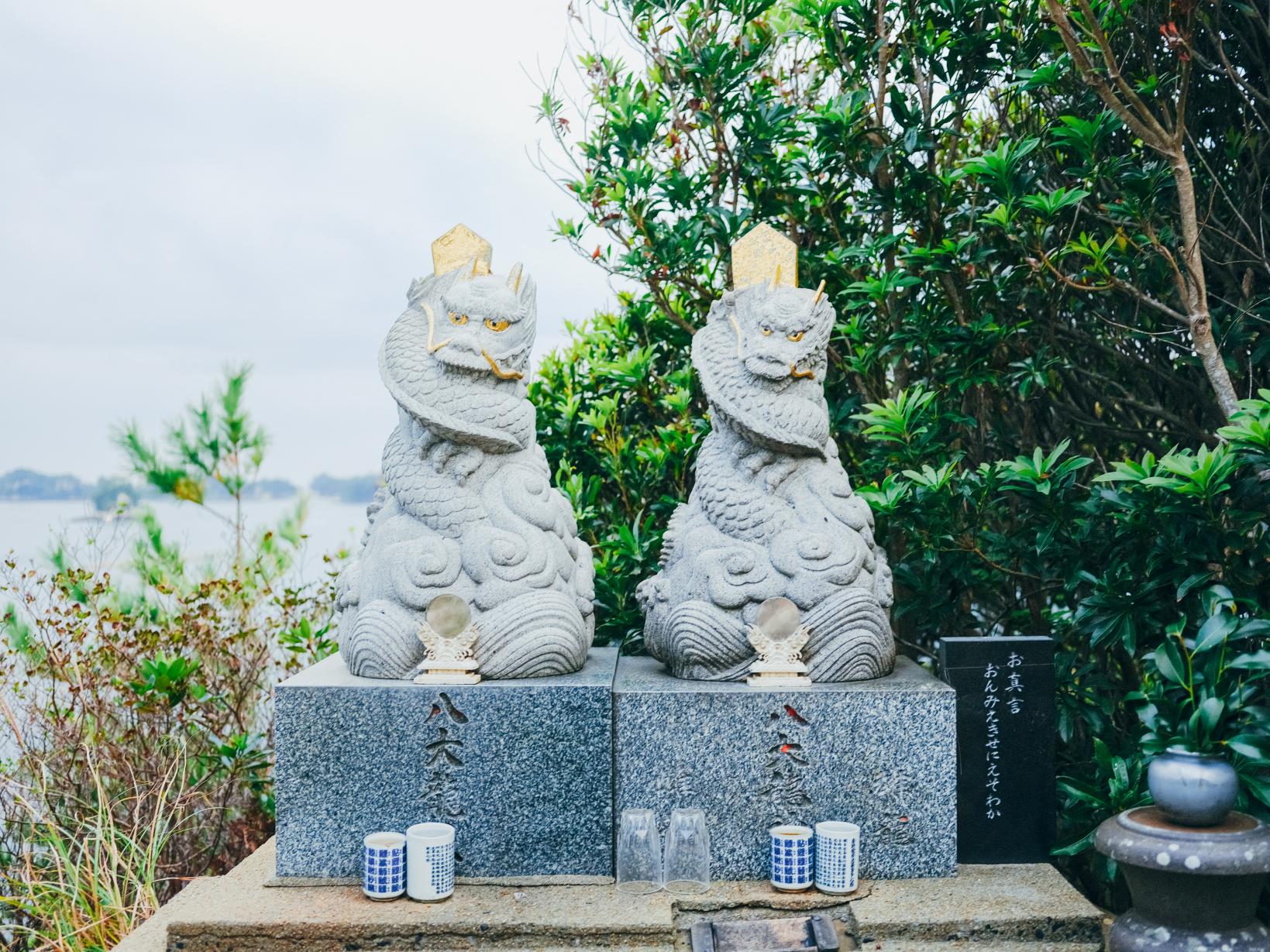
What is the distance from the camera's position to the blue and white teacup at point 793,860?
11.1 ft

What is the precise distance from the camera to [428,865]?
10.9 ft

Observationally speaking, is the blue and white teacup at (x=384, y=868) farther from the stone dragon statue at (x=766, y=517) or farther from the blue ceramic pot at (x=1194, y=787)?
the blue ceramic pot at (x=1194, y=787)

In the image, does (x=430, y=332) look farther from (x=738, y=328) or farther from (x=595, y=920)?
(x=595, y=920)

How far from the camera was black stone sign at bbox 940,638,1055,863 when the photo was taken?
3.62m

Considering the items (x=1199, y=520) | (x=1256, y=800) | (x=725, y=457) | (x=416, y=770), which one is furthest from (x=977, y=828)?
(x=416, y=770)

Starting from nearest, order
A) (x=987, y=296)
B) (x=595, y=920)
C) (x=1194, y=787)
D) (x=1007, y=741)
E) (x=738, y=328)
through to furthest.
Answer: (x=1194, y=787) < (x=595, y=920) < (x=1007, y=741) < (x=738, y=328) < (x=987, y=296)

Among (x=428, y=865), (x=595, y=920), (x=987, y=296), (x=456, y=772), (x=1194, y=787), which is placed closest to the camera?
(x=1194, y=787)

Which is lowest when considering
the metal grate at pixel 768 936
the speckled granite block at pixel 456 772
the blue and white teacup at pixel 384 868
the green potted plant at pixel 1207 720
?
the metal grate at pixel 768 936

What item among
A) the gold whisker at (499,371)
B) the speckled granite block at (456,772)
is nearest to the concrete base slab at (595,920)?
the speckled granite block at (456,772)

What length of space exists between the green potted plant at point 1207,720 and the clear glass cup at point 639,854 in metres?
1.40

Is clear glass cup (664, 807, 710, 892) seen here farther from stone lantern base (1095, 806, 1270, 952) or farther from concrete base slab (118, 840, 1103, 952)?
stone lantern base (1095, 806, 1270, 952)

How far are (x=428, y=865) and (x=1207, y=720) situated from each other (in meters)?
2.19

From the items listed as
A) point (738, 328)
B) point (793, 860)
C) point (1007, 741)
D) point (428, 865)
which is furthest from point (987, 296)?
point (428, 865)

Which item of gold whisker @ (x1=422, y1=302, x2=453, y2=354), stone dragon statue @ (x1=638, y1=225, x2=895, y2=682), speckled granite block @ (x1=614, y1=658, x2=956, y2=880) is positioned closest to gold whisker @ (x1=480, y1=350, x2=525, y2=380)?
gold whisker @ (x1=422, y1=302, x2=453, y2=354)
